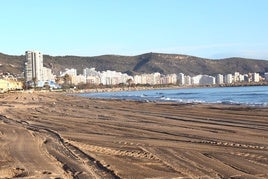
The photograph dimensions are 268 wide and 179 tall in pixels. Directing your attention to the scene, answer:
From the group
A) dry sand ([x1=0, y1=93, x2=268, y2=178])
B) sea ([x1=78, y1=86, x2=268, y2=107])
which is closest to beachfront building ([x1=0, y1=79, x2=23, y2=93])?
sea ([x1=78, y1=86, x2=268, y2=107])

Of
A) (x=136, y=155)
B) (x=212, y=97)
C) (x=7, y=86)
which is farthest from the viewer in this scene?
(x=7, y=86)

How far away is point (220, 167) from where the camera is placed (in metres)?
8.12

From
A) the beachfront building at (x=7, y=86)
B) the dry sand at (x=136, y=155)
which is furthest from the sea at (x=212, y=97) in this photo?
the beachfront building at (x=7, y=86)

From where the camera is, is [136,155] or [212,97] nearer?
[136,155]

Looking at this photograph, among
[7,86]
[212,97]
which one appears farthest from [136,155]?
[7,86]

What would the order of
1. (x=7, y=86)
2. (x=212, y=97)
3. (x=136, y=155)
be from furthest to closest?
1. (x=7, y=86)
2. (x=212, y=97)
3. (x=136, y=155)

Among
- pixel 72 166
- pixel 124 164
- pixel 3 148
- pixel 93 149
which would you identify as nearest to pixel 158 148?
pixel 93 149

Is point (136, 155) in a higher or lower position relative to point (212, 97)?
higher

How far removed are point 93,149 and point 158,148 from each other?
155 cm

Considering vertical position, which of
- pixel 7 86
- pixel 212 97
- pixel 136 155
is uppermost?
pixel 7 86

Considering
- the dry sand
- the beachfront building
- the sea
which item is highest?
the beachfront building

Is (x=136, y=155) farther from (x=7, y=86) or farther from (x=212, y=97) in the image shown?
(x=7, y=86)

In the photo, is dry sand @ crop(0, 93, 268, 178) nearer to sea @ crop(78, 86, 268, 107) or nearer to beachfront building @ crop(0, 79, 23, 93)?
sea @ crop(78, 86, 268, 107)

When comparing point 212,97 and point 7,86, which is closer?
point 212,97
